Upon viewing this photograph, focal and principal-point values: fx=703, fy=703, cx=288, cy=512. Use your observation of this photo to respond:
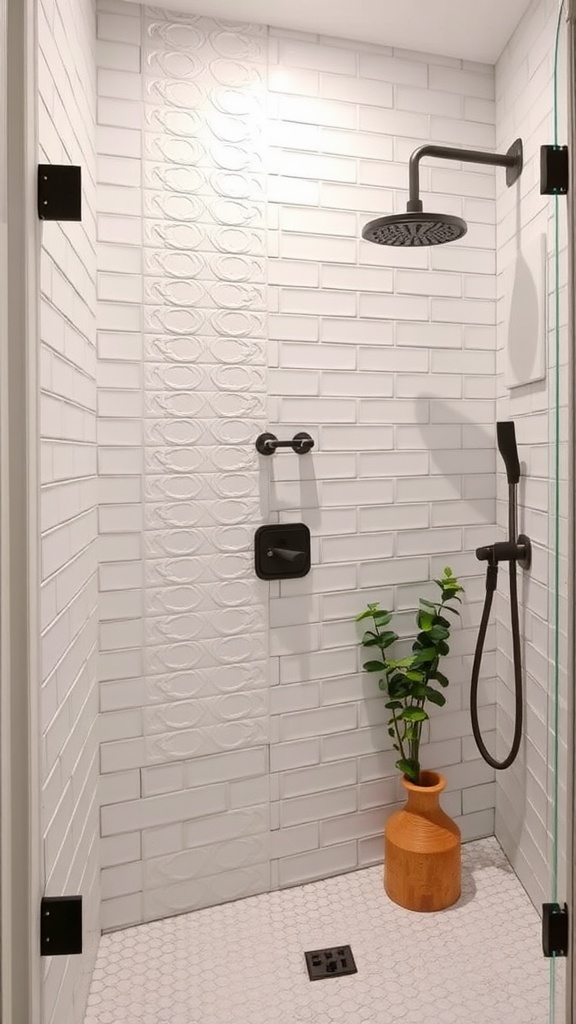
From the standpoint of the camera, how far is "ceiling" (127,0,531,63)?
172 cm

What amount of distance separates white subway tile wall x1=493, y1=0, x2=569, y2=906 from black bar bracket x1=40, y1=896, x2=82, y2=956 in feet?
3.38

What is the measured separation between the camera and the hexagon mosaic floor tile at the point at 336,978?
1460 mm

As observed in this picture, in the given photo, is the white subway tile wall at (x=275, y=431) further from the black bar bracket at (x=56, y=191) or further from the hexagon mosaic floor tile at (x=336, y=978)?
the black bar bracket at (x=56, y=191)

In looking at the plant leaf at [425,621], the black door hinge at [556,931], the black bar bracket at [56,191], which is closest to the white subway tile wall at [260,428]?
the plant leaf at [425,621]

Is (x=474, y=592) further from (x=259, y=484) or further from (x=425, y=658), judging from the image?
(x=259, y=484)

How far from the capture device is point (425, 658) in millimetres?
1833

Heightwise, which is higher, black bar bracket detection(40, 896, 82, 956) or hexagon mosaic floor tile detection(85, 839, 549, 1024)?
black bar bracket detection(40, 896, 82, 956)

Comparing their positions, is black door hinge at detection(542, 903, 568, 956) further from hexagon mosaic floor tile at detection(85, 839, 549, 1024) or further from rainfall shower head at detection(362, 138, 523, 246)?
rainfall shower head at detection(362, 138, 523, 246)

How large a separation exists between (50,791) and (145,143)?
4.76 ft

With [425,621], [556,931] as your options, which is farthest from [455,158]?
[556,931]

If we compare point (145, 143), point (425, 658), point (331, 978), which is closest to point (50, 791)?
point (331, 978)

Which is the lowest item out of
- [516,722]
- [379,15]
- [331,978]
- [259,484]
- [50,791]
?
[331,978]

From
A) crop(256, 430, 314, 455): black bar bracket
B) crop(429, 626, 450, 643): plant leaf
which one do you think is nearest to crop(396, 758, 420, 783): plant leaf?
crop(429, 626, 450, 643): plant leaf

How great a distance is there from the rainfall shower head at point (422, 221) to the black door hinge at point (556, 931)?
1322 mm
